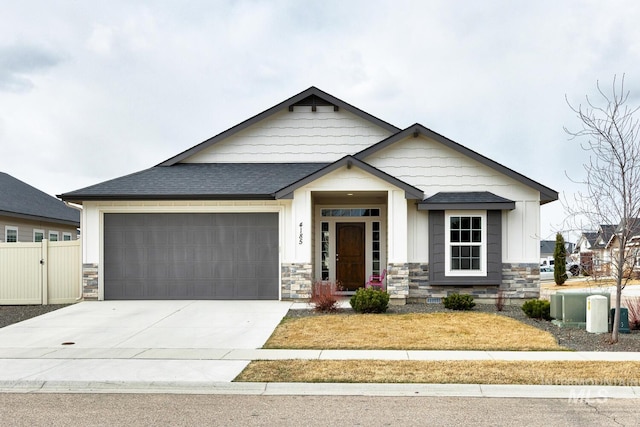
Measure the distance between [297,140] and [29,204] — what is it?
571 inches

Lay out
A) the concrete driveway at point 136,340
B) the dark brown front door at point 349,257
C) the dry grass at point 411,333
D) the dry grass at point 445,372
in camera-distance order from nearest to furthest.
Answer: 1. the dry grass at point 445,372
2. the concrete driveway at point 136,340
3. the dry grass at point 411,333
4. the dark brown front door at point 349,257

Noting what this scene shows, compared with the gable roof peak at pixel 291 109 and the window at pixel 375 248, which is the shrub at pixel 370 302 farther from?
the gable roof peak at pixel 291 109

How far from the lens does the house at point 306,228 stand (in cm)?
1596

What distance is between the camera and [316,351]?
9.68 meters

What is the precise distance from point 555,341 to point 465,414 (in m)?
5.21

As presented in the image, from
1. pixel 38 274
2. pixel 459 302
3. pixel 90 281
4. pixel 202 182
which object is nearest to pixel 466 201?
pixel 459 302

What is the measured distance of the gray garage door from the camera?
54.0 feet

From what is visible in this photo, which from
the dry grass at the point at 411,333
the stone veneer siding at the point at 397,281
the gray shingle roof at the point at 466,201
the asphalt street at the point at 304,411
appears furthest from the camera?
the stone veneer siding at the point at 397,281

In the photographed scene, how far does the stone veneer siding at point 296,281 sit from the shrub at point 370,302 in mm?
2132

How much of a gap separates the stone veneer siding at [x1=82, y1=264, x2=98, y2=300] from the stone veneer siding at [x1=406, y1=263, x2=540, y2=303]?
9267mm

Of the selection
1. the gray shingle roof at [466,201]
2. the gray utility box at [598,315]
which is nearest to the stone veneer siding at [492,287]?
the gray shingle roof at [466,201]

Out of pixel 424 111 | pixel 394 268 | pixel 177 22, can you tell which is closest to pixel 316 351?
pixel 394 268

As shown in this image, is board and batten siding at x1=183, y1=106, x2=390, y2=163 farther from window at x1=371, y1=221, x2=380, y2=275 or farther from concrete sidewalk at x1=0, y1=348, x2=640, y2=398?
concrete sidewalk at x1=0, y1=348, x2=640, y2=398

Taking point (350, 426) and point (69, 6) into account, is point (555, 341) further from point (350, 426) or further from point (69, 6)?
point (69, 6)
